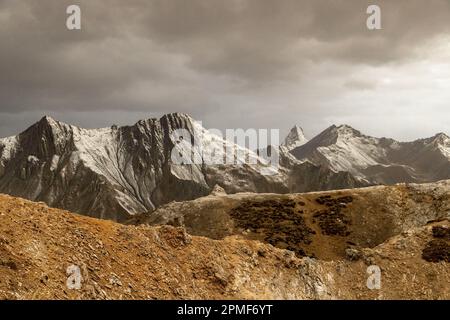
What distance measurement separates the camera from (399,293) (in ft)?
169

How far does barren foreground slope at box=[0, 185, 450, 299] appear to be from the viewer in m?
31.4

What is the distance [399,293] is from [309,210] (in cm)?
6076

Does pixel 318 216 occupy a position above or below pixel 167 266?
below

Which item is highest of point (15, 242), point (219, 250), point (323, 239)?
point (15, 242)

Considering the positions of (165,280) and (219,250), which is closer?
(165,280)

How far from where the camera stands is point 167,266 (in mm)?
39844

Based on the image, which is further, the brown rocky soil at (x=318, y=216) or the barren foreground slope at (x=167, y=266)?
the brown rocky soil at (x=318, y=216)

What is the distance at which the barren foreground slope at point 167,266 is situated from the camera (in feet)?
103

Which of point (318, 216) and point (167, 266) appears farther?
point (318, 216)

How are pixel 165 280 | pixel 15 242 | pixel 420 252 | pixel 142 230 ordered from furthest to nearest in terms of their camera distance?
1. pixel 420 252
2. pixel 142 230
3. pixel 165 280
4. pixel 15 242

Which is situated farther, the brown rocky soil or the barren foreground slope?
the brown rocky soil
